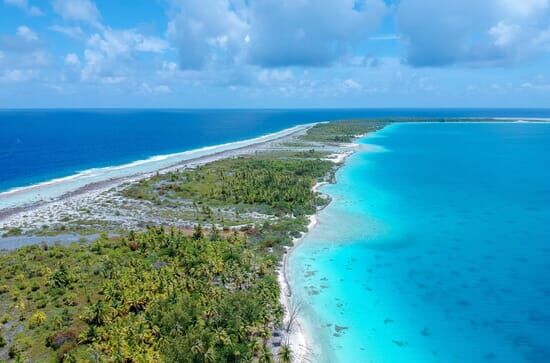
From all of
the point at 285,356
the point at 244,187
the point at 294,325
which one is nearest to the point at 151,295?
the point at 294,325

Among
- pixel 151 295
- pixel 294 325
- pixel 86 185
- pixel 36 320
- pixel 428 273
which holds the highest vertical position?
pixel 151 295

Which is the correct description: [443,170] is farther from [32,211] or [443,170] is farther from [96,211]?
[32,211]

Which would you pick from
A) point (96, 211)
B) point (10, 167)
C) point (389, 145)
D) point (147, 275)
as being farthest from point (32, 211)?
point (389, 145)

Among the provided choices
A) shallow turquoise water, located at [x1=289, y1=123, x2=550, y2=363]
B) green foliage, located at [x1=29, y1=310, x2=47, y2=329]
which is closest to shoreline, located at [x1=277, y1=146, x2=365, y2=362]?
shallow turquoise water, located at [x1=289, y1=123, x2=550, y2=363]

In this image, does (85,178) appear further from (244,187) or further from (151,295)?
(151,295)

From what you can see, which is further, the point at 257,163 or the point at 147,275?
the point at 257,163

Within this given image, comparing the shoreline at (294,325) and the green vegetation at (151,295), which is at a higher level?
the green vegetation at (151,295)

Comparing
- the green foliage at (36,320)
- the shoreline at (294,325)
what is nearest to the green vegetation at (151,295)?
the green foliage at (36,320)

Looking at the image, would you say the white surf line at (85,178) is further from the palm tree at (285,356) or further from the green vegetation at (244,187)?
the palm tree at (285,356)
